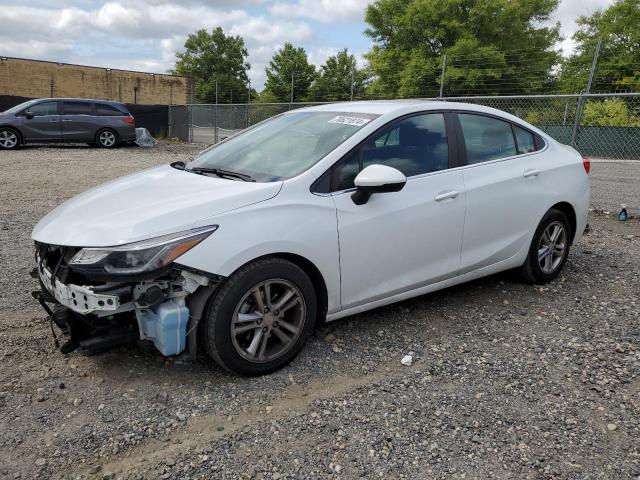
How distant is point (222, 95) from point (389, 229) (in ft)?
217

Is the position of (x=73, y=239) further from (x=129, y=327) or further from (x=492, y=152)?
(x=492, y=152)

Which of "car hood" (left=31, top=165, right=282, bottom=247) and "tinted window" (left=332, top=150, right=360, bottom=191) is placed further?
"tinted window" (left=332, top=150, right=360, bottom=191)

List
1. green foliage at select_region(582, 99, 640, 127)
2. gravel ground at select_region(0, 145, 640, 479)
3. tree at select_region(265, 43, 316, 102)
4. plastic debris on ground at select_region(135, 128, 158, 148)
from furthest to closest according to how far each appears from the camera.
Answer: tree at select_region(265, 43, 316, 102)
plastic debris on ground at select_region(135, 128, 158, 148)
green foliage at select_region(582, 99, 640, 127)
gravel ground at select_region(0, 145, 640, 479)

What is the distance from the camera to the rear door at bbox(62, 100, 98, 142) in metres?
17.2

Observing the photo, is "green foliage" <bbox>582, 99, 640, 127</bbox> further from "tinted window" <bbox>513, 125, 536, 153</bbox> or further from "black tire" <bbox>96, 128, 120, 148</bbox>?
"black tire" <bbox>96, 128, 120, 148</bbox>

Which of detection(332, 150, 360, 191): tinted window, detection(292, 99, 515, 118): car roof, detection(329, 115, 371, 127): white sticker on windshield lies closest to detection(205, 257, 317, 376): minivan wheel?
detection(332, 150, 360, 191): tinted window

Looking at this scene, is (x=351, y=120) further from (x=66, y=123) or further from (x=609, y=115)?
(x=66, y=123)

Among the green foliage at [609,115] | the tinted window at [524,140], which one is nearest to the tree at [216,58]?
the green foliage at [609,115]

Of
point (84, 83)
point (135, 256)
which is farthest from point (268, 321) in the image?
point (84, 83)

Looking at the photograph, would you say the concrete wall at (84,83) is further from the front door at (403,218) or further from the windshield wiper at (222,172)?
the front door at (403,218)

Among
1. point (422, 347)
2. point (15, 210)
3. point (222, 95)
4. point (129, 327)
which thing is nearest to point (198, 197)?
point (129, 327)

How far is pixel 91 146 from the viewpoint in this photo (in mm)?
18578

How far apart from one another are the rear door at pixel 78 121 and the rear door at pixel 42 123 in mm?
233

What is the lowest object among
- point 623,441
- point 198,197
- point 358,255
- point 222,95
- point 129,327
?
point 623,441
